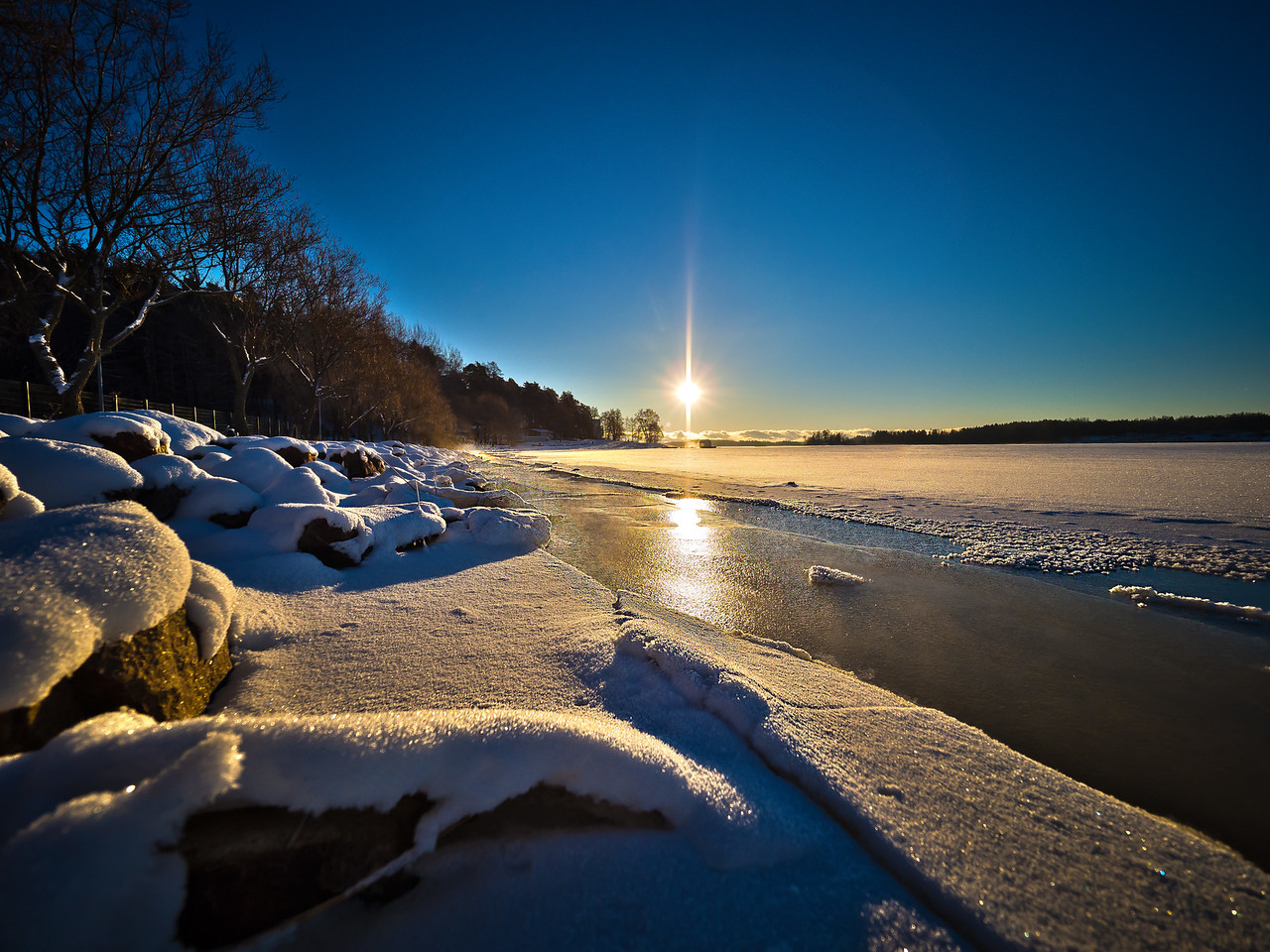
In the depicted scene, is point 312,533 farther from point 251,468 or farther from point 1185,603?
point 1185,603

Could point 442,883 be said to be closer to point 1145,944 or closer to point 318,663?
point 318,663

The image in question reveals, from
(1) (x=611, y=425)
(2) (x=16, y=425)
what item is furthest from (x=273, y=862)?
(1) (x=611, y=425)

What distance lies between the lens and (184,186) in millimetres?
7609

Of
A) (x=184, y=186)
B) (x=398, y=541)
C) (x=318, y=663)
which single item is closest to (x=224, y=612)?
(x=318, y=663)

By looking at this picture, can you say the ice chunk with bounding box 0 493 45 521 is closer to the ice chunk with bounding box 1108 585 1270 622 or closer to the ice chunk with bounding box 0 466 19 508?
the ice chunk with bounding box 0 466 19 508

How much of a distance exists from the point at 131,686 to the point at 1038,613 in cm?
489

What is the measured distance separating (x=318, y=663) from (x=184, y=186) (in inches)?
406

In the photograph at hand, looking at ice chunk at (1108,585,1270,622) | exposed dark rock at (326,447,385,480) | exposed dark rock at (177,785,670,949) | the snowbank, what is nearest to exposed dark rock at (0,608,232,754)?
the snowbank

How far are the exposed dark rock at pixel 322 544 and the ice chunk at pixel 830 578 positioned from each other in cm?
386

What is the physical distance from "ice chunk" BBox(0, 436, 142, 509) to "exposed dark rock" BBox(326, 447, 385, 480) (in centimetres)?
562

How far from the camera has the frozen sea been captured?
1769 mm

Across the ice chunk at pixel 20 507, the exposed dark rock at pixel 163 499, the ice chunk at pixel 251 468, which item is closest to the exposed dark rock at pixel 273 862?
the ice chunk at pixel 20 507

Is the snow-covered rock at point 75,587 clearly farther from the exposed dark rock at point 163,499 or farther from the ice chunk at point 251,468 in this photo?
the ice chunk at point 251,468

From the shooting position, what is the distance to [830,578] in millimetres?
4016
